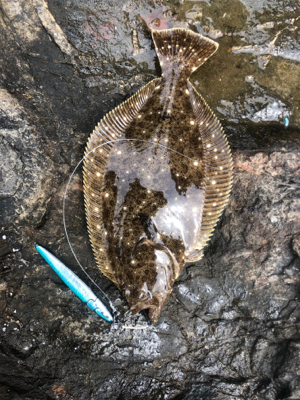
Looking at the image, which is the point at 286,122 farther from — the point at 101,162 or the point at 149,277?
the point at 149,277

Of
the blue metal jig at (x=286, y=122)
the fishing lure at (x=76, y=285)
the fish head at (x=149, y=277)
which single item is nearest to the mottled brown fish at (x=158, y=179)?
the fish head at (x=149, y=277)

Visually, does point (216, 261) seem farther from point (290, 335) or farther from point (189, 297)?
point (290, 335)

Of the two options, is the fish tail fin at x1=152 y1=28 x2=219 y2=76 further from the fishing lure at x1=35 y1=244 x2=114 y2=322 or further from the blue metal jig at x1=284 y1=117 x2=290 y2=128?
the fishing lure at x1=35 y1=244 x2=114 y2=322

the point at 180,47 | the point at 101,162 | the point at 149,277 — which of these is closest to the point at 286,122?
the point at 180,47

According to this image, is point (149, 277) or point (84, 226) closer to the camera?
point (149, 277)

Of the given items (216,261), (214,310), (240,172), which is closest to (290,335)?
(214,310)
